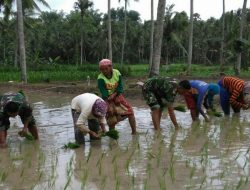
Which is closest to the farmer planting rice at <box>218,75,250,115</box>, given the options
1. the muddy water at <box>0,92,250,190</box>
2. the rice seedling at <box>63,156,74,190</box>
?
the muddy water at <box>0,92,250,190</box>

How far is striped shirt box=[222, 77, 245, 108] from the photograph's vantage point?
9125 millimetres

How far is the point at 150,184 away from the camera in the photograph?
4.53 m

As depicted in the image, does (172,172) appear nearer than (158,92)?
Yes

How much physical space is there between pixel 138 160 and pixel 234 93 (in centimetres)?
419

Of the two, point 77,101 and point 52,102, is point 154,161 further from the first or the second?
point 52,102

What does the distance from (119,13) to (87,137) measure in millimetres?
80832

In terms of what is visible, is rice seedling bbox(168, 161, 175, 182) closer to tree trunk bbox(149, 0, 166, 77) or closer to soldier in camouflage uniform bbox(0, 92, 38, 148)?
soldier in camouflage uniform bbox(0, 92, 38, 148)

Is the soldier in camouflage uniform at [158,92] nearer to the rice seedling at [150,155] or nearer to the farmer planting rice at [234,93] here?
the farmer planting rice at [234,93]

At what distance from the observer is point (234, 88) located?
30.3 ft

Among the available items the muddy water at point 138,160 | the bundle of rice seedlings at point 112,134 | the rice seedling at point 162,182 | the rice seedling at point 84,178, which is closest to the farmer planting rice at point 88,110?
the bundle of rice seedlings at point 112,134

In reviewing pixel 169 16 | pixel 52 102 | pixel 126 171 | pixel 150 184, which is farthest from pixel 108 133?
pixel 169 16

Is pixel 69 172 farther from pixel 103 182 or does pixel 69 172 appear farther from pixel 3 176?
pixel 3 176

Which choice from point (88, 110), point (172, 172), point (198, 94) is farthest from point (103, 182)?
point (198, 94)

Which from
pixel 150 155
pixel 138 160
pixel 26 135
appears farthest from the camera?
pixel 26 135
